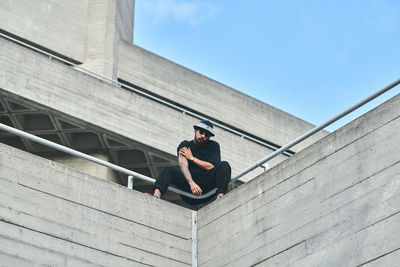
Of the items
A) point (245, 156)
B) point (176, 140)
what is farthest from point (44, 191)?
point (245, 156)

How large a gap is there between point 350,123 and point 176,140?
11351 millimetres

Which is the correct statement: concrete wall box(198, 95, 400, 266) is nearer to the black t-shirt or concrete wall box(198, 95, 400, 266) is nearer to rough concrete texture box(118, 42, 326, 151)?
the black t-shirt

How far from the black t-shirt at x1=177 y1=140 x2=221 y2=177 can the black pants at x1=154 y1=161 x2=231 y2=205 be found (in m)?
0.09

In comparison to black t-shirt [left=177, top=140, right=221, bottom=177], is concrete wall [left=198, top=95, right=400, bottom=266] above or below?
below

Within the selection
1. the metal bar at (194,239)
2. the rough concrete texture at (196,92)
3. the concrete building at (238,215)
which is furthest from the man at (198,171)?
the rough concrete texture at (196,92)

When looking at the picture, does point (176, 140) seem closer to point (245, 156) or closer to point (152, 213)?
point (245, 156)

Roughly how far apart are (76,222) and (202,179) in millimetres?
2163

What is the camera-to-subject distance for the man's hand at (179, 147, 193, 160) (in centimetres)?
1028

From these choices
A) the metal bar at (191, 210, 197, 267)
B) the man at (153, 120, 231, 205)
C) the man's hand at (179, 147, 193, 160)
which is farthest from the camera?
the man's hand at (179, 147, 193, 160)

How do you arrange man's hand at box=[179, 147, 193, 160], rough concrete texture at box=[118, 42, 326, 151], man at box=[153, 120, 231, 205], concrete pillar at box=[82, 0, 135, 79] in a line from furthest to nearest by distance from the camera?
rough concrete texture at box=[118, 42, 326, 151]
concrete pillar at box=[82, 0, 135, 79]
man's hand at box=[179, 147, 193, 160]
man at box=[153, 120, 231, 205]

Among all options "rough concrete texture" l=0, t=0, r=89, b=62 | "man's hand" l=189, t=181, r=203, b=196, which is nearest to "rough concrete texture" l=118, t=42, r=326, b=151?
"rough concrete texture" l=0, t=0, r=89, b=62

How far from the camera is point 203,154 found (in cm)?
1041

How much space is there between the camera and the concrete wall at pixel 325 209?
7500mm

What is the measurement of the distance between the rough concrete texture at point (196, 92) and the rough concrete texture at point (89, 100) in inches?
147
